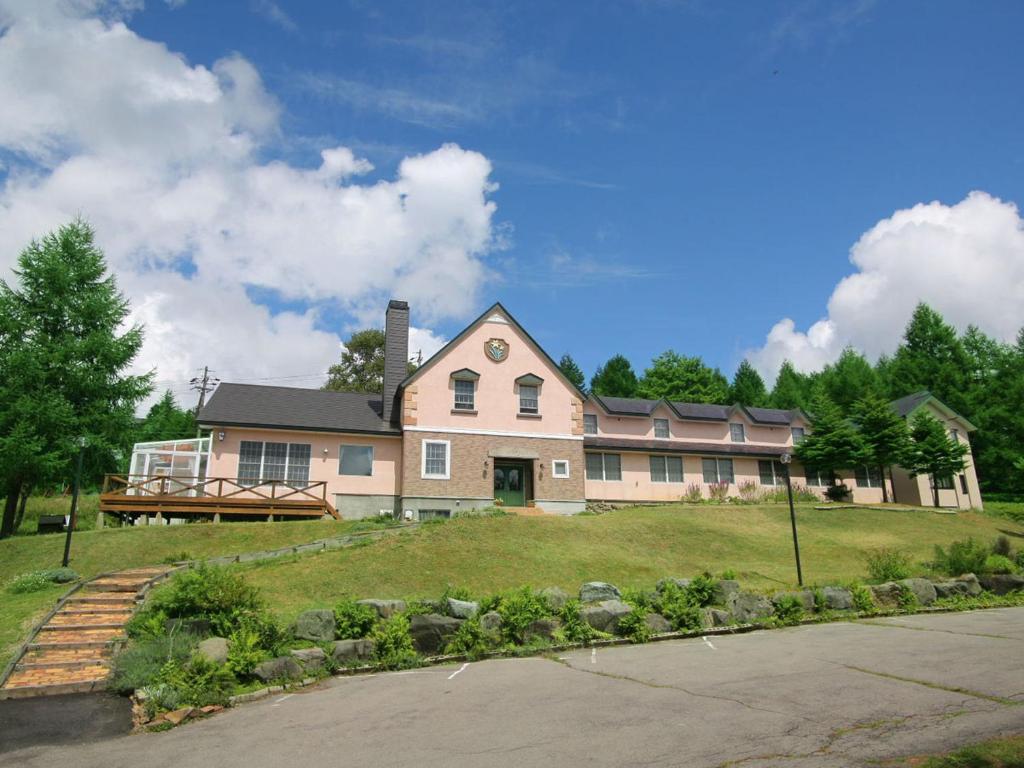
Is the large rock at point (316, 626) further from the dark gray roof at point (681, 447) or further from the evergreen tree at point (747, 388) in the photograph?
the evergreen tree at point (747, 388)

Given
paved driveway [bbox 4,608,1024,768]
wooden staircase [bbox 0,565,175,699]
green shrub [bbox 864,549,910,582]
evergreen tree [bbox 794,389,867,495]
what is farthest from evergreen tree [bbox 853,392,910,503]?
wooden staircase [bbox 0,565,175,699]

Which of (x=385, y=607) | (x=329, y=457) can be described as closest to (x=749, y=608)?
(x=385, y=607)

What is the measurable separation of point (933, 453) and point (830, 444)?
6.00 metres

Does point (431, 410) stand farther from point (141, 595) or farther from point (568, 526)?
point (141, 595)

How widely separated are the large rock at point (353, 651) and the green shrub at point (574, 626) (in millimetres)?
3399

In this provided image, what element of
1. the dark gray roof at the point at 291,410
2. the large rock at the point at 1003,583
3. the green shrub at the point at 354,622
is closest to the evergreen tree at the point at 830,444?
the large rock at the point at 1003,583

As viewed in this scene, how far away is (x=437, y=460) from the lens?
2831 cm

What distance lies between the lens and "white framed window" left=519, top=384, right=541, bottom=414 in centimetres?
3025

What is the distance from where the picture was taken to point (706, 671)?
9547 millimetres

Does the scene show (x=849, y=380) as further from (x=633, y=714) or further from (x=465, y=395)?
(x=633, y=714)

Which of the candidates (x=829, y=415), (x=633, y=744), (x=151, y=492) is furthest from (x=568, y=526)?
(x=829, y=415)

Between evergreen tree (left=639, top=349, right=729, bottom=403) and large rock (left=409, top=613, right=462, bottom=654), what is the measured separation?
5256cm

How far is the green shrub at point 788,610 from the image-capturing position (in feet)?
44.5

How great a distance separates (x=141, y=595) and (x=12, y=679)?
415 cm
